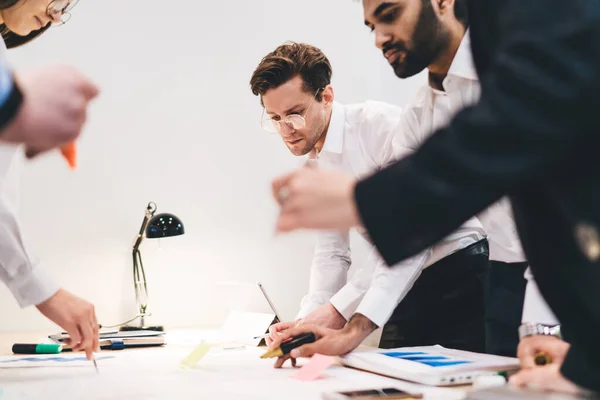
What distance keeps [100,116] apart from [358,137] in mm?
1252

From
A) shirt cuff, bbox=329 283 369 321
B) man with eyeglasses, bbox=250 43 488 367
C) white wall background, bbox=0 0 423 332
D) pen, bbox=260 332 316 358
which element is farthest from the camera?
white wall background, bbox=0 0 423 332

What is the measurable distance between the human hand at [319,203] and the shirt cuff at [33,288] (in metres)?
0.95

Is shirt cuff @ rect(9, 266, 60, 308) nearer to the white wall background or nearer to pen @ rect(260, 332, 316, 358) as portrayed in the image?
pen @ rect(260, 332, 316, 358)

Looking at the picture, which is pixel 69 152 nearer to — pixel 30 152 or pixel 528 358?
pixel 30 152

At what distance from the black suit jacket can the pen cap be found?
2.79 feet

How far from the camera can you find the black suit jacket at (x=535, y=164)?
0.62m

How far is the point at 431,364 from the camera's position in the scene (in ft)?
4.22

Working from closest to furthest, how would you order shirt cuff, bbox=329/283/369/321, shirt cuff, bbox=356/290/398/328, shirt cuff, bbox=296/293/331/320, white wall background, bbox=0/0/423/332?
shirt cuff, bbox=356/290/398/328, shirt cuff, bbox=329/283/369/321, shirt cuff, bbox=296/293/331/320, white wall background, bbox=0/0/423/332

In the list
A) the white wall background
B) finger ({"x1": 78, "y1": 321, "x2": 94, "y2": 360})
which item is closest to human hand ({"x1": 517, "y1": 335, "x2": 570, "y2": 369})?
finger ({"x1": 78, "y1": 321, "x2": 94, "y2": 360})

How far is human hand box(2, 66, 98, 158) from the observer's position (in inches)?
29.8

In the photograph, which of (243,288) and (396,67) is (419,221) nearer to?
(396,67)

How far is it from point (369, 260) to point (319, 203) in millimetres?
1302

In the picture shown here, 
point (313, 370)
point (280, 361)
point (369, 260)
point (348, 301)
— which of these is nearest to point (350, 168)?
point (369, 260)

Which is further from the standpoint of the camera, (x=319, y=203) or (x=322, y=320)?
(x=322, y=320)
